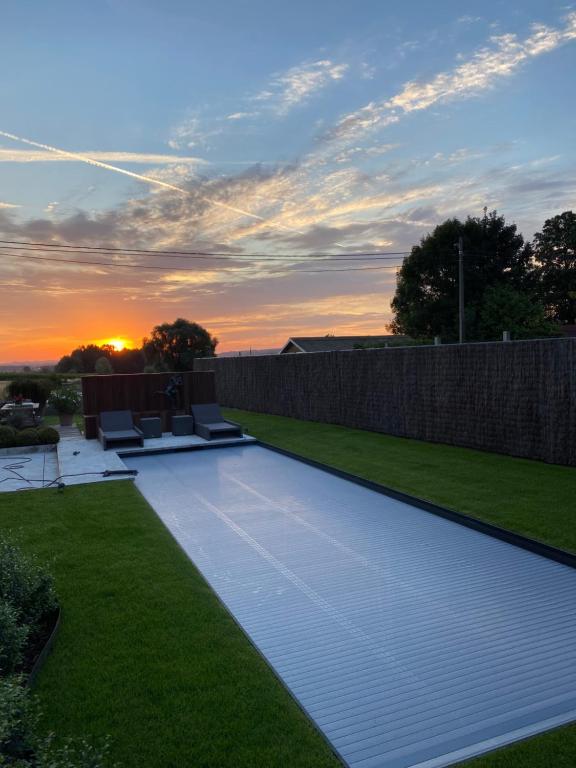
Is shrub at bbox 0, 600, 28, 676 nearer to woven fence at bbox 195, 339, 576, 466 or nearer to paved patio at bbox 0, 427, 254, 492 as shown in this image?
paved patio at bbox 0, 427, 254, 492

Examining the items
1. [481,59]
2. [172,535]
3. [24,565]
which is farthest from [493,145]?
[24,565]

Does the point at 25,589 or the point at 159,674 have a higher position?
the point at 25,589

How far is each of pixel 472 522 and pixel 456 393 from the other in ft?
18.9

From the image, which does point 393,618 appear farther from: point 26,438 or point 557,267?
point 557,267

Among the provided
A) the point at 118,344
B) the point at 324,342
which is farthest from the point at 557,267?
the point at 118,344

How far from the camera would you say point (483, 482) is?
9.14m

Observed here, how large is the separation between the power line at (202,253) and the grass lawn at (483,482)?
16281mm

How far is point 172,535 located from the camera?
7.26 metres

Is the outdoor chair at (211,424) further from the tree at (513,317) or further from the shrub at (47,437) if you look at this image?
the tree at (513,317)

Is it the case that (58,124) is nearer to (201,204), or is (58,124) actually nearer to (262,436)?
(201,204)

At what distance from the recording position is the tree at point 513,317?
2991 centimetres

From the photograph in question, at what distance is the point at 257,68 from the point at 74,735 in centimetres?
1454

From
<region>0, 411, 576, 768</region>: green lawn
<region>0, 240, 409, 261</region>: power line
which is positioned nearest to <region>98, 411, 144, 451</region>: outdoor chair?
<region>0, 411, 576, 768</region>: green lawn

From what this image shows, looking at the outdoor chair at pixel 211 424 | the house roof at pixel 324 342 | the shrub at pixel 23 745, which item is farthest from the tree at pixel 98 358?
the shrub at pixel 23 745
